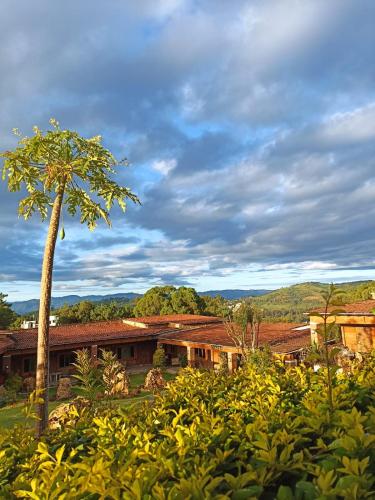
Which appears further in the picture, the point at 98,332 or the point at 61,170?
the point at 98,332

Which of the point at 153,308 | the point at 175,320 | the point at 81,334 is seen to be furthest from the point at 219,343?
the point at 153,308

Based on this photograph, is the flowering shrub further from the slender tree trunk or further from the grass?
the grass

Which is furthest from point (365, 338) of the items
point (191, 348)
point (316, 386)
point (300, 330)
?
point (316, 386)

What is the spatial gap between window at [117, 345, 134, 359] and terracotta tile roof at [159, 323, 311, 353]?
113 inches

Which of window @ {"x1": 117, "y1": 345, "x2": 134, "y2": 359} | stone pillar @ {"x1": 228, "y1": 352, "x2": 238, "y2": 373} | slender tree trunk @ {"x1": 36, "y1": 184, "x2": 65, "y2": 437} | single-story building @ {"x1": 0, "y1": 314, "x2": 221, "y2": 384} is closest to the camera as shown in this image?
slender tree trunk @ {"x1": 36, "y1": 184, "x2": 65, "y2": 437}

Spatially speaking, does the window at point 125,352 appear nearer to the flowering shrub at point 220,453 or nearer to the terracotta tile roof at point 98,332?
the terracotta tile roof at point 98,332

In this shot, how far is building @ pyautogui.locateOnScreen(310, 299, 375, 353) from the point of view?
1994 centimetres

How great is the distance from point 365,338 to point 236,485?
21.9 metres

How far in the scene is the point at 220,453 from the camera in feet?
8.02

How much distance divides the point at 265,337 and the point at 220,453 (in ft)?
89.5

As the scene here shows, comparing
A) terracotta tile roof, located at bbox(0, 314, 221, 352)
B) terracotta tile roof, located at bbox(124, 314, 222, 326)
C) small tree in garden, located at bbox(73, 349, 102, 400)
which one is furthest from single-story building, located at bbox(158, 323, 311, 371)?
small tree in garden, located at bbox(73, 349, 102, 400)

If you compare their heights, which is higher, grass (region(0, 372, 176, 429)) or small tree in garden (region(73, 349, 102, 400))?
small tree in garden (region(73, 349, 102, 400))

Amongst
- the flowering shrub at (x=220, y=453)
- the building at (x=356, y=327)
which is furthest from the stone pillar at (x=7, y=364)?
the flowering shrub at (x=220, y=453)

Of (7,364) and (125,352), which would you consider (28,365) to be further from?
(125,352)
